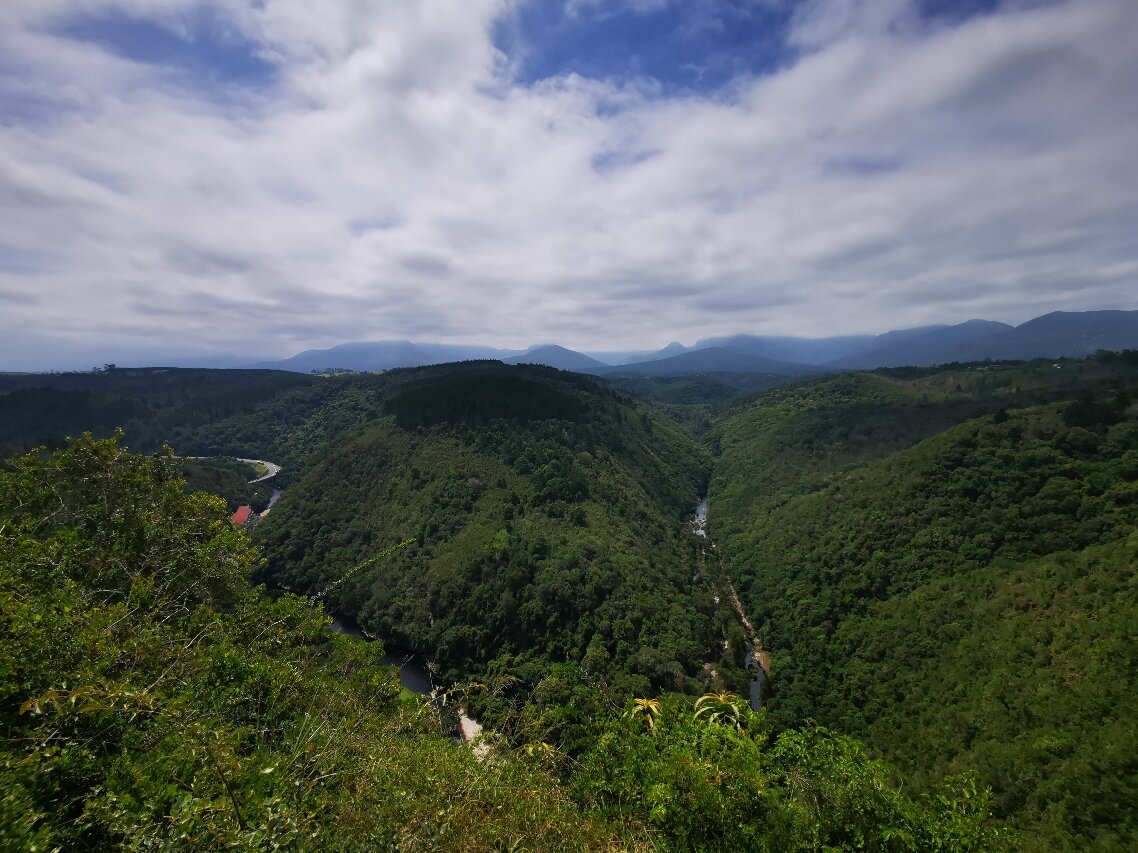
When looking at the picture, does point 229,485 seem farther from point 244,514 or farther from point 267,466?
point 267,466

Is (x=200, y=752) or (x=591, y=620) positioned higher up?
(x=200, y=752)

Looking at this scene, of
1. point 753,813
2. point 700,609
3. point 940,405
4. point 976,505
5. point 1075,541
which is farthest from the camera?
point 940,405

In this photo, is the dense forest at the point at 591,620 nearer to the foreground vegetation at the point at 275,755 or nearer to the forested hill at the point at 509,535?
the foreground vegetation at the point at 275,755

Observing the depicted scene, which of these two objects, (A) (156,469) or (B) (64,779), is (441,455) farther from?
(B) (64,779)

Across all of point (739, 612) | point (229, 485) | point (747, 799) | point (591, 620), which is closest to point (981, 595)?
point (739, 612)

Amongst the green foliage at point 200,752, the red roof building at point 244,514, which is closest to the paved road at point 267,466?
the red roof building at point 244,514

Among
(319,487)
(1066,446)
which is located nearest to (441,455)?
(319,487)

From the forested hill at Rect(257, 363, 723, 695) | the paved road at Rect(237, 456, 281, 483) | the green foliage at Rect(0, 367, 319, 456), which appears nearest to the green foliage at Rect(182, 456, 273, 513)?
the paved road at Rect(237, 456, 281, 483)

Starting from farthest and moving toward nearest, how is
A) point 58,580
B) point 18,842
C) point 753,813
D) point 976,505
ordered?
point 976,505 < point 58,580 < point 753,813 < point 18,842
